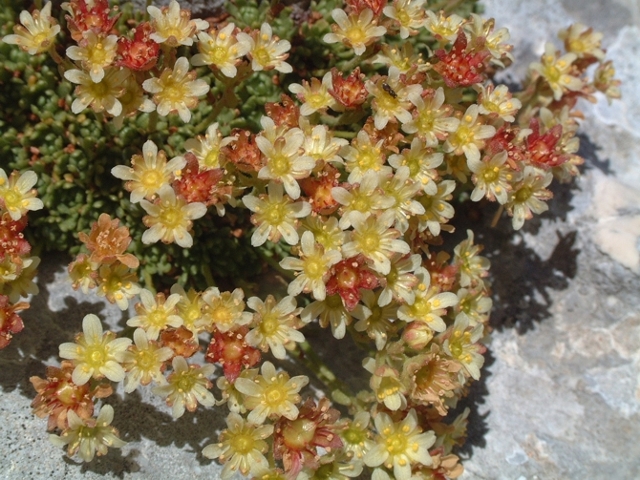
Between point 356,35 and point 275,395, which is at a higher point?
point 356,35

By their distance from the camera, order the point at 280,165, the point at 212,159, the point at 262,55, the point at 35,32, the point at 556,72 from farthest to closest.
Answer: the point at 556,72, the point at 262,55, the point at 35,32, the point at 212,159, the point at 280,165

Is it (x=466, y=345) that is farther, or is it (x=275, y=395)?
(x=466, y=345)

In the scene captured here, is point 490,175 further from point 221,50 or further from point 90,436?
point 90,436

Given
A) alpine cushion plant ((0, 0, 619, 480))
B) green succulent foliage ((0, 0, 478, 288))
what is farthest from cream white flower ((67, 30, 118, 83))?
green succulent foliage ((0, 0, 478, 288))

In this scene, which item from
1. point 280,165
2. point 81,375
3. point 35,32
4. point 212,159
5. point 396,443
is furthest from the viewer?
point 35,32

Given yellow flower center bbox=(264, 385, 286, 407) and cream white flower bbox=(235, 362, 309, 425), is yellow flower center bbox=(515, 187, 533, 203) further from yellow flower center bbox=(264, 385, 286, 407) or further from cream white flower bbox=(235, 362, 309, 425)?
yellow flower center bbox=(264, 385, 286, 407)

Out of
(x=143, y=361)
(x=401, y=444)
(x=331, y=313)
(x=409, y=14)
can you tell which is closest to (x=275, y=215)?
(x=331, y=313)

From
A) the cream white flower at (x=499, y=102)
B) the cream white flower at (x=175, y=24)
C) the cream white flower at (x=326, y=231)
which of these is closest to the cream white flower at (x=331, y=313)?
the cream white flower at (x=326, y=231)

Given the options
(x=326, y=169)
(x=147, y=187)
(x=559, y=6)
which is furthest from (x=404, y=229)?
(x=559, y=6)
